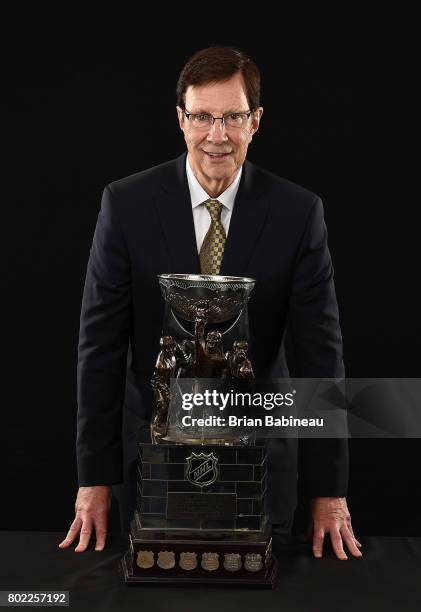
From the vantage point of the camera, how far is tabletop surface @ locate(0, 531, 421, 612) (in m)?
2.19

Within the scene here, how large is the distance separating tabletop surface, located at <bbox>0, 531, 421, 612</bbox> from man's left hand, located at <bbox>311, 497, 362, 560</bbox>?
23 millimetres

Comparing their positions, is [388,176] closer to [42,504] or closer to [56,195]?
[56,195]

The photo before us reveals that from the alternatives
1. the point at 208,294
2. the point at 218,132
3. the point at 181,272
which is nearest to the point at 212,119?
the point at 218,132

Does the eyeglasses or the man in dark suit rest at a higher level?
the eyeglasses

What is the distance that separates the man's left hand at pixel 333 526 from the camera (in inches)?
98.9

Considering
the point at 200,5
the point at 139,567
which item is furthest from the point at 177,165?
the point at 200,5

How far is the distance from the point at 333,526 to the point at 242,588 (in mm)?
348

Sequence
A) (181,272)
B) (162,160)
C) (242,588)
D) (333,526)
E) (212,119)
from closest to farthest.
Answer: (242,588) → (333,526) → (212,119) → (181,272) → (162,160)

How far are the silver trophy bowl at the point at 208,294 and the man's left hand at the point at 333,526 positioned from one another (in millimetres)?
525

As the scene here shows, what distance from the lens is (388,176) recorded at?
14.2 ft

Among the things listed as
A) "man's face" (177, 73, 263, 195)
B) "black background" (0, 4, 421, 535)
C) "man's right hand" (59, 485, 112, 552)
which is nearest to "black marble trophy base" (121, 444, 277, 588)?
"man's right hand" (59, 485, 112, 552)

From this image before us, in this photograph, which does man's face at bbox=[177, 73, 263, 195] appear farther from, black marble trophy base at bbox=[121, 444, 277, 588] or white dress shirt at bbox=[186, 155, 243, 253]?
black marble trophy base at bbox=[121, 444, 277, 588]

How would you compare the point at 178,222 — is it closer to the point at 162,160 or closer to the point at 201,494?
the point at 201,494

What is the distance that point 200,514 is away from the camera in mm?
2297
